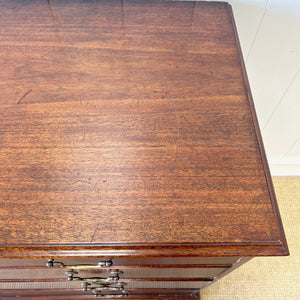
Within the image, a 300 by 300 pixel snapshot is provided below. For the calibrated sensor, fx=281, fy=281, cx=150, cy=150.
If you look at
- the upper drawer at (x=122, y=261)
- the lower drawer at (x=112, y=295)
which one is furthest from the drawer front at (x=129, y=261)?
the lower drawer at (x=112, y=295)

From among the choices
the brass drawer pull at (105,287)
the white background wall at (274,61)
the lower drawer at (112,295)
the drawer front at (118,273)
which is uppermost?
the white background wall at (274,61)

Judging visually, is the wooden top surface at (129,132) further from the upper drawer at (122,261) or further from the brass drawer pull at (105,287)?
the brass drawer pull at (105,287)

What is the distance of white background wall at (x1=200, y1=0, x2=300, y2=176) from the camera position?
2.24 ft

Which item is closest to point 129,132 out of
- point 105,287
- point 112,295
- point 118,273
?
point 118,273

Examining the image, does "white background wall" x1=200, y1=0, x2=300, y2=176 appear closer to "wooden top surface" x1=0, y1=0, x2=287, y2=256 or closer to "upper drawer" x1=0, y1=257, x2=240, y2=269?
"wooden top surface" x1=0, y1=0, x2=287, y2=256

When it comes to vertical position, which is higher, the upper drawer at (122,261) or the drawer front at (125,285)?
the upper drawer at (122,261)

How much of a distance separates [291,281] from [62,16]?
1.17 m

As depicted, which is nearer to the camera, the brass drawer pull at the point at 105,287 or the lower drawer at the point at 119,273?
the lower drawer at the point at 119,273

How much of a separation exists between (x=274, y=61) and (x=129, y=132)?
0.57 metres

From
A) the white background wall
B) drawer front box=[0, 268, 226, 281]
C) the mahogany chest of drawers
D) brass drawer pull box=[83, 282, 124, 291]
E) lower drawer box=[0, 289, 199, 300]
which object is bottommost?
lower drawer box=[0, 289, 199, 300]

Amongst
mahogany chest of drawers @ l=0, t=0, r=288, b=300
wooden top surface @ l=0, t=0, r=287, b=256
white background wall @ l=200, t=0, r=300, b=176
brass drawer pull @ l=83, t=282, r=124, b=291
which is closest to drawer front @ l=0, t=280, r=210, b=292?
brass drawer pull @ l=83, t=282, r=124, b=291

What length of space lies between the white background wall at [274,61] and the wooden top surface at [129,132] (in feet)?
0.38

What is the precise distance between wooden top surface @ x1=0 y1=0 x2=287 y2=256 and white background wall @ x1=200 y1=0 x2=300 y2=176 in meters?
0.12

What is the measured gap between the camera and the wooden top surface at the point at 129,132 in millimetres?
412
